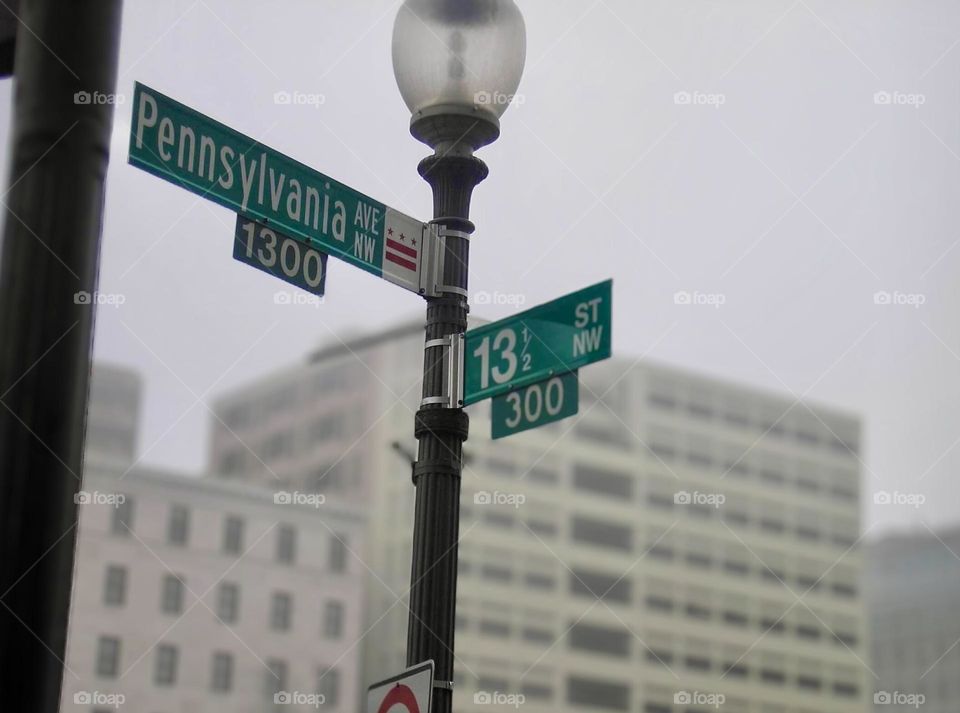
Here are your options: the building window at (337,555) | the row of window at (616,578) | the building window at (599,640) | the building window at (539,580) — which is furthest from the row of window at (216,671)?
the building window at (599,640)

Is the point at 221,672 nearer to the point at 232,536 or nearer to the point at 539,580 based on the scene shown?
the point at 232,536

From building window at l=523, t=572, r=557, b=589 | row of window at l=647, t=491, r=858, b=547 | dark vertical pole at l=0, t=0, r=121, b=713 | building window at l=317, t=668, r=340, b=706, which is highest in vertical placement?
Answer: row of window at l=647, t=491, r=858, b=547

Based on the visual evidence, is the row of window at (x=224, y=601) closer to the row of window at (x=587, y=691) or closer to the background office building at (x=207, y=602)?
the background office building at (x=207, y=602)

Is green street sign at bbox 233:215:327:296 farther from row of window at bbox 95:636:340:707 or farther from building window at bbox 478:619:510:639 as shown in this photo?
building window at bbox 478:619:510:639

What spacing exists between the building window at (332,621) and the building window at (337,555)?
262cm

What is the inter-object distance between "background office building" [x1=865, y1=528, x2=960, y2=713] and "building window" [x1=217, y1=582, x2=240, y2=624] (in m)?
64.5

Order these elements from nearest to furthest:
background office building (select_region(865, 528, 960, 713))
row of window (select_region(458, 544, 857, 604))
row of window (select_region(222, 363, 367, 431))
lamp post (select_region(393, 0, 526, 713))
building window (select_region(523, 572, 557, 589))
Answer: lamp post (select_region(393, 0, 526, 713)), row of window (select_region(458, 544, 857, 604)), building window (select_region(523, 572, 557, 589)), row of window (select_region(222, 363, 367, 431)), background office building (select_region(865, 528, 960, 713))

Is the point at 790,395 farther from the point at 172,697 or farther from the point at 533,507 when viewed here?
the point at 172,697

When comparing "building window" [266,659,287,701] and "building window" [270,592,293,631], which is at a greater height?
"building window" [270,592,293,631]

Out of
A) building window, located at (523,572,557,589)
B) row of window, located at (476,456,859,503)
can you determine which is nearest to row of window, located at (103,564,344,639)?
building window, located at (523,572,557,589)

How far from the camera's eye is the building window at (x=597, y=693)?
100062 mm

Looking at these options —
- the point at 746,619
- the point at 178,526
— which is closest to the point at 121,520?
the point at 178,526

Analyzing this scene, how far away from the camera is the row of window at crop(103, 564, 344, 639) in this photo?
3238 inches

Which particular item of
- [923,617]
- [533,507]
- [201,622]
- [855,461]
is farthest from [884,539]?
[201,622]
